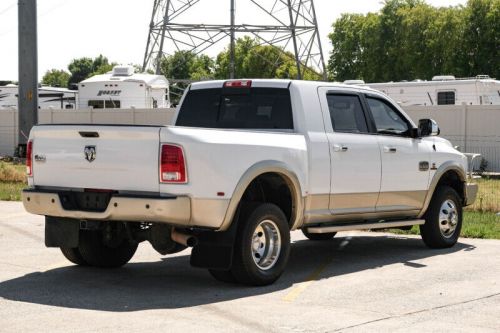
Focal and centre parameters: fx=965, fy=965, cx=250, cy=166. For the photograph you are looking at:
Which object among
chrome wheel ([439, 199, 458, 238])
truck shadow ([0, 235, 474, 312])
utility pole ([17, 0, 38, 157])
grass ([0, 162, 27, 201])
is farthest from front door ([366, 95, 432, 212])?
utility pole ([17, 0, 38, 157])

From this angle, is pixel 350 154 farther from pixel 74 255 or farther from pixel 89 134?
pixel 74 255

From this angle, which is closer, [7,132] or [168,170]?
[168,170]

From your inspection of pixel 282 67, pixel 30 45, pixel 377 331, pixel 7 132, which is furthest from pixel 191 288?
pixel 282 67

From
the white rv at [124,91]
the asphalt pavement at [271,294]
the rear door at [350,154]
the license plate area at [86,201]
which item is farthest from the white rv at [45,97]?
the license plate area at [86,201]

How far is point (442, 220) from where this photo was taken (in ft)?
39.8

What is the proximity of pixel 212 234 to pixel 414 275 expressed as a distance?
7.88 feet

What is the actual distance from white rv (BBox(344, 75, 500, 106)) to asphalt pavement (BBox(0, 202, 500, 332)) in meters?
23.3

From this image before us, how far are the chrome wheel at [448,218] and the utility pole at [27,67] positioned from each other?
12.9 meters

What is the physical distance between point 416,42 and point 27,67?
62.5m

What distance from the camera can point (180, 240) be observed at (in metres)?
8.88

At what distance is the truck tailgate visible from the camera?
8.66m

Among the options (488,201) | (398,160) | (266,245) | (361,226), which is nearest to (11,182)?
(488,201)

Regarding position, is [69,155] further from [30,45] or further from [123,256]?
[30,45]

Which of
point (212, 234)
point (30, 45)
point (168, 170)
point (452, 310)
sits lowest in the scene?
point (452, 310)
